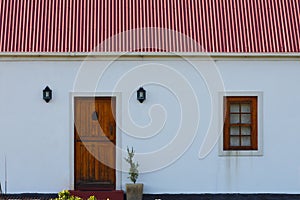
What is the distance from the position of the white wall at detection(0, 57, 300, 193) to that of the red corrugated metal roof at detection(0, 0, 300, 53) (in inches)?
14.3

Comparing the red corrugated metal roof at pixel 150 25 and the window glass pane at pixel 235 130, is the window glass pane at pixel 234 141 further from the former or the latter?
the red corrugated metal roof at pixel 150 25

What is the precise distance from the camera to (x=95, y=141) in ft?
38.4

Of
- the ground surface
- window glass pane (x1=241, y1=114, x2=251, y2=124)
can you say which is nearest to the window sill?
window glass pane (x1=241, y1=114, x2=251, y2=124)

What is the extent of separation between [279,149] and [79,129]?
4.33 meters

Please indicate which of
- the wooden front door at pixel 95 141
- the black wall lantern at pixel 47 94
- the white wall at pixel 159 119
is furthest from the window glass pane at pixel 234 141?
the black wall lantern at pixel 47 94

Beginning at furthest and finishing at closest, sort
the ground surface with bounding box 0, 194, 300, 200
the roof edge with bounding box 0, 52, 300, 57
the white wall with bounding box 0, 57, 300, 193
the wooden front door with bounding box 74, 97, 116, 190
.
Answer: the wooden front door with bounding box 74, 97, 116, 190 → the white wall with bounding box 0, 57, 300, 193 → the roof edge with bounding box 0, 52, 300, 57 → the ground surface with bounding box 0, 194, 300, 200

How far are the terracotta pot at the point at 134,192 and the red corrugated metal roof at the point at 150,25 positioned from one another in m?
2.90

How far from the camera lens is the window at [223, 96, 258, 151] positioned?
11.7m

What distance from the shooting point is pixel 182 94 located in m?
11.6

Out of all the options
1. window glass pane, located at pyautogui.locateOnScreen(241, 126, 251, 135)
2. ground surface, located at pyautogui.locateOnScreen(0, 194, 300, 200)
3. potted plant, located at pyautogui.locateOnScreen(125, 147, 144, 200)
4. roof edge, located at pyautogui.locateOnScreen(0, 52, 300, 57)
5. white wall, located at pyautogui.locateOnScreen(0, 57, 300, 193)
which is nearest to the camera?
potted plant, located at pyautogui.locateOnScreen(125, 147, 144, 200)

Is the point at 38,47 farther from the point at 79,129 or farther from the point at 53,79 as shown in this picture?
the point at 79,129

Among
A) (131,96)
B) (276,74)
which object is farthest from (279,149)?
(131,96)

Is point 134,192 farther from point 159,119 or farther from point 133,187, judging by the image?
point 159,119

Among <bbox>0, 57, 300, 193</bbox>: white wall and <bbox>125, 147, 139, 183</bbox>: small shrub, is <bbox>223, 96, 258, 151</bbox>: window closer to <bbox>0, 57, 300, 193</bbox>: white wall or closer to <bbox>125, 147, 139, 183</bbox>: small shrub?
<bbox>0, 57, 300, 193</bbox>: white wall
